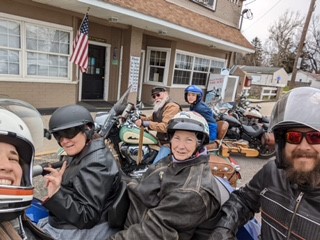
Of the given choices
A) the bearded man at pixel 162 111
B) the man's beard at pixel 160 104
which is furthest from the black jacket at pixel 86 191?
the man's beard at pixel 160 104

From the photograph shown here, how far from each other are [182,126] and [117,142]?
222cm

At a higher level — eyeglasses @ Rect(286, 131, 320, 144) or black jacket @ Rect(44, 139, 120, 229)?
eyeglasses @ Rect(286, 131, 320, 144)

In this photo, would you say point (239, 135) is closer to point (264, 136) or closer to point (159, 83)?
point (264, 136)

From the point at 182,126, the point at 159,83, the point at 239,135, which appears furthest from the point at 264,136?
the point at 159,83

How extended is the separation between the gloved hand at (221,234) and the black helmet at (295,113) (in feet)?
1.62

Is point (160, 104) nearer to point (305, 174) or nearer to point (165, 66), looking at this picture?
point (305, 174)

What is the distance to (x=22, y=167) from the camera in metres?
1.11

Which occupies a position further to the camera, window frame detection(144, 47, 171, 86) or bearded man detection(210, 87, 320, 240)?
window frame detection(144, 47, 171, 86)

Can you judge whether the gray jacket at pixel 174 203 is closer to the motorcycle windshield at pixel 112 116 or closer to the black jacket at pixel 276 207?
the black jacket at pixel 276 207

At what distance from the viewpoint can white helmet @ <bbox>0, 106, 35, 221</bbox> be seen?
0.94 m

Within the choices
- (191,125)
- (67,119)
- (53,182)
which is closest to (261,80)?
(191,125)

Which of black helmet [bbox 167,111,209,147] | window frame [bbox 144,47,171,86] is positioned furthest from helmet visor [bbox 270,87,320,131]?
window frame [bbox 144,47,171,86]

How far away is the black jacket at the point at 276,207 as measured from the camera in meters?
1.33

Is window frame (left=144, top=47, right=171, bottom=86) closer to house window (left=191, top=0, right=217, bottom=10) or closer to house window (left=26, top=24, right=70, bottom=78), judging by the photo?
house window (left=191, top=0, right=217, bottom=10)
